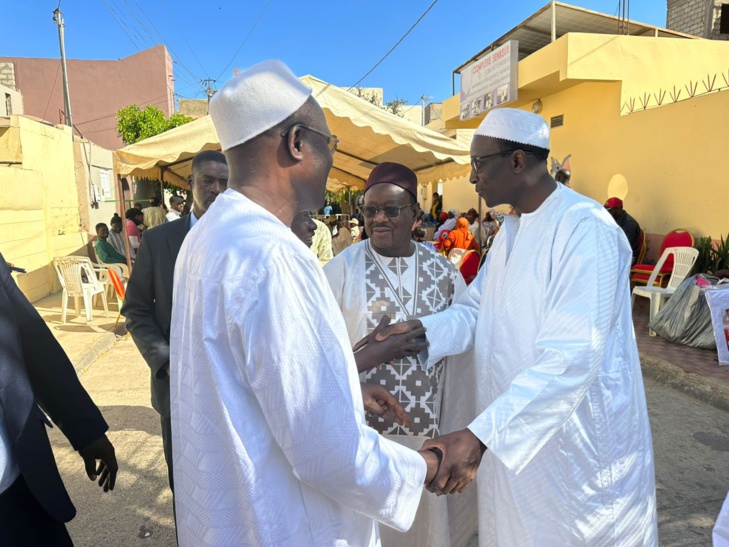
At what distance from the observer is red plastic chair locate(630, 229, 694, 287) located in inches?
309

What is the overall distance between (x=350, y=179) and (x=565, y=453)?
1087cm

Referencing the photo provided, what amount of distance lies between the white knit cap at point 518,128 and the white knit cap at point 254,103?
993 mm

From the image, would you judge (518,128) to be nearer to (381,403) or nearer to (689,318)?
(381,403)

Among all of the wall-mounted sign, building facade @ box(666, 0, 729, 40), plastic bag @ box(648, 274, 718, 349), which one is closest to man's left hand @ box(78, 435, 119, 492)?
plastic bag @ box(648, 274, 718, 349)

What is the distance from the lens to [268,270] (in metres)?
1.03

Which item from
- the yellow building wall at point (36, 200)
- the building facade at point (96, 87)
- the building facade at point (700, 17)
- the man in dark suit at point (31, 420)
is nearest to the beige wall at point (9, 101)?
the yellow building wall at point (36, 200)

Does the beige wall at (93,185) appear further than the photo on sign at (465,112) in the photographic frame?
No

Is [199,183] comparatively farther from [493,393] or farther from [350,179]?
[350,179]

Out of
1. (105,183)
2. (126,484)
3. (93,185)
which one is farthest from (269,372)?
(105,183)

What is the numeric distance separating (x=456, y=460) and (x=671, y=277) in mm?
7220

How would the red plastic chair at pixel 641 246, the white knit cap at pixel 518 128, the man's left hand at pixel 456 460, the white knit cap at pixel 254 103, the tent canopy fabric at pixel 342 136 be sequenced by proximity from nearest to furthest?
the white knit cap at pixel 254 103 → the man's left hand at pixel 456 460 → the white knit cap at pixel 518 128 → the tent canopy fabric at pixel 342 136 → the red plastic chair at pixel 641 246

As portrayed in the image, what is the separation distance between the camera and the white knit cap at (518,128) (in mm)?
1975

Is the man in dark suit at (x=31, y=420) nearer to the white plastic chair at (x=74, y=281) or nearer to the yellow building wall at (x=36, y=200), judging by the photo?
the white plastic chair at (x=74, y=281)

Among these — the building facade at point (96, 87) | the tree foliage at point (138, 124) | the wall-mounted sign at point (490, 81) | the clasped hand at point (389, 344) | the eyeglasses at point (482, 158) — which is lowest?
the clasped hand at point (389, 344)
